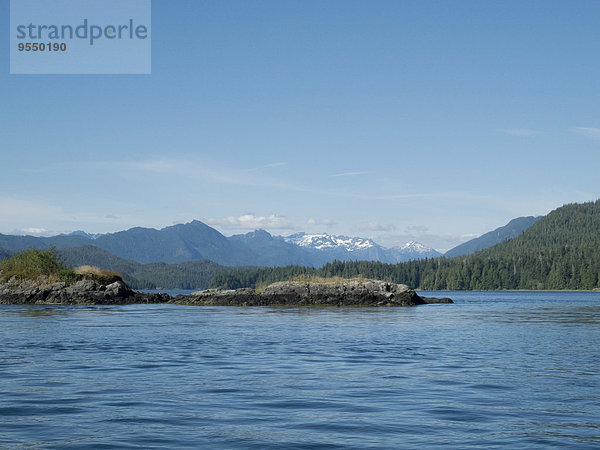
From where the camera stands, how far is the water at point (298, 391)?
48.5ft

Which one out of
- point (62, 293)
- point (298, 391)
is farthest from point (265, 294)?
point (298, 391)

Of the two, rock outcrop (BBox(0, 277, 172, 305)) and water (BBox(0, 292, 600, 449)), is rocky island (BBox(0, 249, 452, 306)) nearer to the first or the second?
rock outcrop (BBox(0, 277, 172, 305))

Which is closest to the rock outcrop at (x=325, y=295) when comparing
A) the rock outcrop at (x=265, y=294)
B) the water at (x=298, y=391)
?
the rock outcrop at (x=265, y=294)

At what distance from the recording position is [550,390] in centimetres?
2098

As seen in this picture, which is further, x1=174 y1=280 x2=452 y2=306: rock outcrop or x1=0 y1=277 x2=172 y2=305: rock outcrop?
x1=0 y1=277 x2=172 y2=305: rock outcrop

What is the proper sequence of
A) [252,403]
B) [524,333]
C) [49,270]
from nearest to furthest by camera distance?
[252,403], [524,333], [49,270]

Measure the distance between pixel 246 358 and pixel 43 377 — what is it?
912cm

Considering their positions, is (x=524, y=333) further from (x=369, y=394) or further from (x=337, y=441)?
(x=337, y=441)

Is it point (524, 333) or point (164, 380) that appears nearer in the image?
point (164, 380)

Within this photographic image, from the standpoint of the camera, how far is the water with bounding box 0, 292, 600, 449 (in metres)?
14.8

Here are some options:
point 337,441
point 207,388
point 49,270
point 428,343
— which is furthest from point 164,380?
point 49,270

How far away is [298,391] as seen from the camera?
68.1 feet

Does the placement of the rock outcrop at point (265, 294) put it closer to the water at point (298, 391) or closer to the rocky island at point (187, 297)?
the rocky island at point (187, 297)

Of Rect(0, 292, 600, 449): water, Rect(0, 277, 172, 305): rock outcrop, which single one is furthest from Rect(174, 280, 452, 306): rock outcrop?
Rect(0, 292, 600, 449): water
